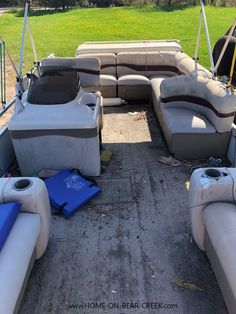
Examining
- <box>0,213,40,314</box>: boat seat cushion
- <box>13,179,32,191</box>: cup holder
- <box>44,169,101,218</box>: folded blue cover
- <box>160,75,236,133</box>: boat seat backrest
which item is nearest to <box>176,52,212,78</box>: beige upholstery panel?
<box>160,75,236,133</box>: boat seat backrest

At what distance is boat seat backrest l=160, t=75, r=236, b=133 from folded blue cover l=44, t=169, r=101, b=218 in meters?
1.88

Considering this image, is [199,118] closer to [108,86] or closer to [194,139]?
[194,139]

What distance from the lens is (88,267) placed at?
289 cm

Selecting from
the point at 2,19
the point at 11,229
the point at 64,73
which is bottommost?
the point at 2,19

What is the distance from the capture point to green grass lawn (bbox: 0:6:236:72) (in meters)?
13.2

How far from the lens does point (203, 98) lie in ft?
15.4

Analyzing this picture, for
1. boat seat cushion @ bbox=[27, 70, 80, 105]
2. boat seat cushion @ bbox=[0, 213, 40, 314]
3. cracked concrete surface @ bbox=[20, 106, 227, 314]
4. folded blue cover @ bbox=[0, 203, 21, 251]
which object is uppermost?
boat seat cushion @ bbox=[27, 70, 80, 105]

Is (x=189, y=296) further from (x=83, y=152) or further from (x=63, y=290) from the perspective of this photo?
(x=83, y=152)

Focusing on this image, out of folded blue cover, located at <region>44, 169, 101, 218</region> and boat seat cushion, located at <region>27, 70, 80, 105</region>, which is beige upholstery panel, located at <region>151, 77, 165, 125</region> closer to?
boat seat cushion, located at <region>27, 70, 80, 105</region>

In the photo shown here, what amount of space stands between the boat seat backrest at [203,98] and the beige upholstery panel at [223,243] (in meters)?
1.90

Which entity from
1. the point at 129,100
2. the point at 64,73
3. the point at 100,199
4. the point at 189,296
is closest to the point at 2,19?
the point at 129,100

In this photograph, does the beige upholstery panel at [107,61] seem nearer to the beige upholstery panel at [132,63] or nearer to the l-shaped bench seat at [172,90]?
the l-shaped bench seat at [172,90]

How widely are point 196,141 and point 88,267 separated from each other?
7.61ft

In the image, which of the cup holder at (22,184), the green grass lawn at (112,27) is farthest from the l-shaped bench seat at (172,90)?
the green grass lawn at (112,27)
